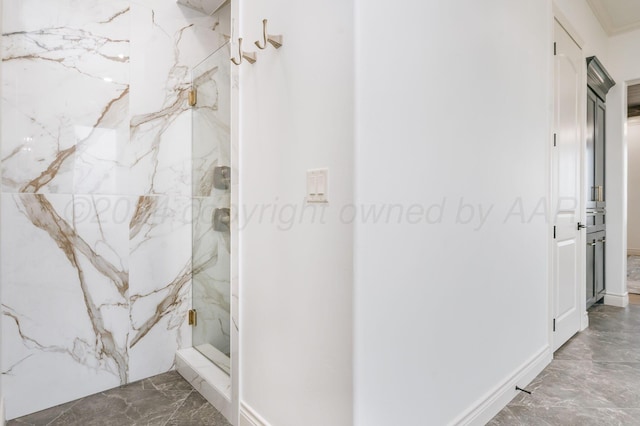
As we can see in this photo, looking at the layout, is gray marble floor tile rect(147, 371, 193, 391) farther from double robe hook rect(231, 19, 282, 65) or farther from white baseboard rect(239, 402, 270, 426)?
double robe hook rect(231, 19, 282, 65)

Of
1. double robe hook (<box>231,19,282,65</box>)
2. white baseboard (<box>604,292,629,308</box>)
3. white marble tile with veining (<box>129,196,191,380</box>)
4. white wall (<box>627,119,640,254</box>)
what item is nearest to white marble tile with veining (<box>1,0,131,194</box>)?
white marble tile with veining (<box>129,196,191,380</box>)

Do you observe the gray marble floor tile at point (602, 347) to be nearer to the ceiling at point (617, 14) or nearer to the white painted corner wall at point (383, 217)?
the white painted corner wall at point (383, 217)

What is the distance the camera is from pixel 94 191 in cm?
192

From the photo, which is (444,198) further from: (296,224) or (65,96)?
(65,96)

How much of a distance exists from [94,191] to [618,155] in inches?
182

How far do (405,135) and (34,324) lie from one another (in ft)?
6.44

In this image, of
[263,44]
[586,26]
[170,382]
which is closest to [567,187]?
[586,26]

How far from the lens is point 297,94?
4.21ft

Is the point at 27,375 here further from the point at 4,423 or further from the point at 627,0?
the point at 627,0

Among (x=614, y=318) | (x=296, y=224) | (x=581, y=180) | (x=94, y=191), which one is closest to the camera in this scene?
(x=296, y=224)

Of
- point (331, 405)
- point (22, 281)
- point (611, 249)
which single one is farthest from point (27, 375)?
point (611, 249)

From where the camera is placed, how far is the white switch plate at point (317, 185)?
3.84ft

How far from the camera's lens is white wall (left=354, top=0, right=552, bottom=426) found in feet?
3.66

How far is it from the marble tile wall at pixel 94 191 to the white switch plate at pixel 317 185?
1310 millimetres
